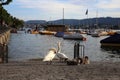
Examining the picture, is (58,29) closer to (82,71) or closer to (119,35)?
(119,35)

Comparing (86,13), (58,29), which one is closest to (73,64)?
(86,13)

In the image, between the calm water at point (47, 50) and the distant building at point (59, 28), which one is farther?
the distant building at point (59, 28)

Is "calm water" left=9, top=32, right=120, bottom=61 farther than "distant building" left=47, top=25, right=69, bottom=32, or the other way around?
"distant building" left=47, top=25, right=69, bottom=32

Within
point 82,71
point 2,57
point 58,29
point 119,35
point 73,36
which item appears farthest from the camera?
point 58,29

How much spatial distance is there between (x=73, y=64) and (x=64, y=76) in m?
6.22

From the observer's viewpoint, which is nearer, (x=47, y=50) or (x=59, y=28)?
(x=47, y=50)

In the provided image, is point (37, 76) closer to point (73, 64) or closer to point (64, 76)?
point (64, 76)

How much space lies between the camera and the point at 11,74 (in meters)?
17.4

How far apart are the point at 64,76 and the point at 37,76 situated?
1.26 m

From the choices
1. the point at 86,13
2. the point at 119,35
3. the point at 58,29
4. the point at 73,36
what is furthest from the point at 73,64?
the point at 58,29

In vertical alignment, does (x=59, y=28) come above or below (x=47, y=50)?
below

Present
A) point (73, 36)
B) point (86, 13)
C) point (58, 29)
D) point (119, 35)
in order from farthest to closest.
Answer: point (58, 29)
point (86, 13)
point (73, 36)
point (119, 35)

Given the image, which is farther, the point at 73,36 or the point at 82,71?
the point at 73,36

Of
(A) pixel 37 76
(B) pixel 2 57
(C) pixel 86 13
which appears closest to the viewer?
(A) pixel 37 76
